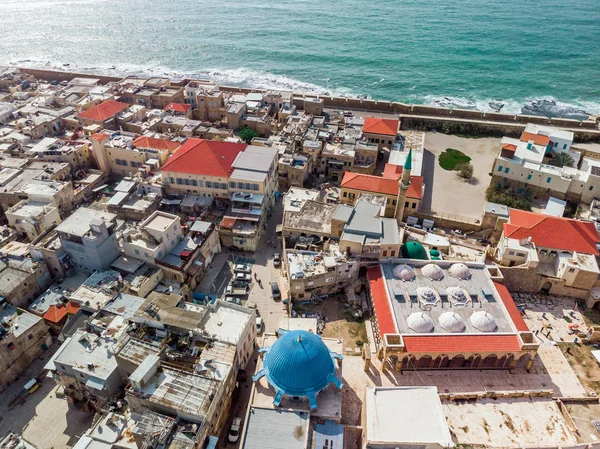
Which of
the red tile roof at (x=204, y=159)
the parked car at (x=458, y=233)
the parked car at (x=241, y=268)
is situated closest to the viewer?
the parked car at (x=241, y=268)

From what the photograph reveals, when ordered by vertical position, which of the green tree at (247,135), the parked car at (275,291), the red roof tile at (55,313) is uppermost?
the green tree at (247,135)

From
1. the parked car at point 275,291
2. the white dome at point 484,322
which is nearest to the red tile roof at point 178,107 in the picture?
the parked car at point 275,291

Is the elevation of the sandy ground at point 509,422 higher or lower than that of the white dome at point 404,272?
lower

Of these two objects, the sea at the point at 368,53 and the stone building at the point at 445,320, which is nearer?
the stone building at the point at 445,320

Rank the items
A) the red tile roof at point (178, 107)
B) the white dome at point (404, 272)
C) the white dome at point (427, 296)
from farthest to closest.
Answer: the red tile roof at point (178, 107) → the white dome at point (404, 272) → the white dome at point (427, 296)

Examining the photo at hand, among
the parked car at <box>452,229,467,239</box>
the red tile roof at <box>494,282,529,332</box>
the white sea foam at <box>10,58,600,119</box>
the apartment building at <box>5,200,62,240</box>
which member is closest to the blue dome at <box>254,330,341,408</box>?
the red tile roof at <box>494,282,529,332</box>

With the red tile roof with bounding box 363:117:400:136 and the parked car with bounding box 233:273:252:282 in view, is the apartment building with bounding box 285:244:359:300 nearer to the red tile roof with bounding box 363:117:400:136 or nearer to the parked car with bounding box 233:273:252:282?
the parked car with bounding box 233:273:252:282

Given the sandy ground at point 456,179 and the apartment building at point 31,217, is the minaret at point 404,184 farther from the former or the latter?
the apartment building at point 31,217
